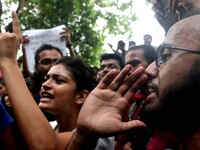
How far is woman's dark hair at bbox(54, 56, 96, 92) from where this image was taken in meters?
2.88

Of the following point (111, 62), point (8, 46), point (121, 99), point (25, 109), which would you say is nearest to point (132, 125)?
point (121, 99)

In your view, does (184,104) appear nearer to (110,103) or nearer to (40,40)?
(110,103)

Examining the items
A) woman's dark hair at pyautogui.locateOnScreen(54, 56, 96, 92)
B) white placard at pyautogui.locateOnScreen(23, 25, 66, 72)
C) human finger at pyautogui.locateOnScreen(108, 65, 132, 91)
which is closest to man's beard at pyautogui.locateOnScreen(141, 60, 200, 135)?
human finger at pyautogui.locateOnScreen(108, 65, 132, 91)

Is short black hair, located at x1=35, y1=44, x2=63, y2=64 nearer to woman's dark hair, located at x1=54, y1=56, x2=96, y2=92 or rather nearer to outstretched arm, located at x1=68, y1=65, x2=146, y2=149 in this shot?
woman's dark hair, located at x1=54, y1=56, x2=96, y2=92

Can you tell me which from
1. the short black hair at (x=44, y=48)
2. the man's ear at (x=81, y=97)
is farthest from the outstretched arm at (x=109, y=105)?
the short black hair at (x=44, y=48)

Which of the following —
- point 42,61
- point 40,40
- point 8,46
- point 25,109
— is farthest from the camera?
point 40,40

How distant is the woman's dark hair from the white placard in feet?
4.17

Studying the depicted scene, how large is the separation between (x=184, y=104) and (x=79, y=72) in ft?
4.10

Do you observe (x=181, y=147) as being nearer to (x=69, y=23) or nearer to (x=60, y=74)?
(x=60, y=74)

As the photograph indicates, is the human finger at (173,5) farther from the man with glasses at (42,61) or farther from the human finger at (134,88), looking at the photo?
the man with glasses at (42,61)

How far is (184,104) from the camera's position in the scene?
1.80 m

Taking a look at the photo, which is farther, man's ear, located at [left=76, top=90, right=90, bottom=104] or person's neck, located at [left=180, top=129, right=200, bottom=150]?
man's ear, located at [left=76, top=90, right=90, bottom=104]

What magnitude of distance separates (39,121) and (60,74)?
2.50ft

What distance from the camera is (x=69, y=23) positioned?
496 inches
